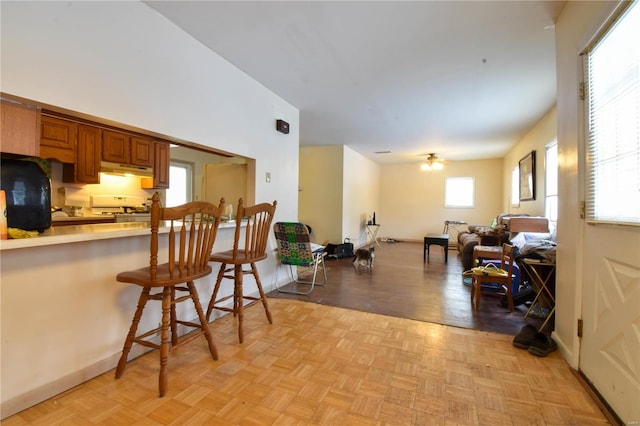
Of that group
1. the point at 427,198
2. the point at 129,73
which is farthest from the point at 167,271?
the point at 427,198

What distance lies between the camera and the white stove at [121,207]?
144 inches

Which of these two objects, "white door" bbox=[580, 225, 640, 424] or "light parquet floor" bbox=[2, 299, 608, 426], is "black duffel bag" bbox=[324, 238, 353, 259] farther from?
"white door" bbox=[580, 225, 640, 424]

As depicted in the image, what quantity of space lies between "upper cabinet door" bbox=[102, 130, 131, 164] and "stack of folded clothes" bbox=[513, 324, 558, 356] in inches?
169

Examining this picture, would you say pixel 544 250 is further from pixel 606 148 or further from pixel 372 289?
pixel 372 289

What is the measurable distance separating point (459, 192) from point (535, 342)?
704 cm

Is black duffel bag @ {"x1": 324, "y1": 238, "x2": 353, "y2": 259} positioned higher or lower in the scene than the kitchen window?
lower

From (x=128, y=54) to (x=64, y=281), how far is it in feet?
4.90

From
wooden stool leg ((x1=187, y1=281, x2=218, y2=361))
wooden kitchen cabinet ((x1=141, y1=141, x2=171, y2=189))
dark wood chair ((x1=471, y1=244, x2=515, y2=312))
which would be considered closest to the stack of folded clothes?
dark wood chair ((x1=471, y1=244, x2=515, y2=312))

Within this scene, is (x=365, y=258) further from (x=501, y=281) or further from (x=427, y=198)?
(x=427, y=198)

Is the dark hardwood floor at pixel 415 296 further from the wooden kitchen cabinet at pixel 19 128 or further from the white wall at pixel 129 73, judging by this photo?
the wooden kitchen cabinet at pixel 19 128

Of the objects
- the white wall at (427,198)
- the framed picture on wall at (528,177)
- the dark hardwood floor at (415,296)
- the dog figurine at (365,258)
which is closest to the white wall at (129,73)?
the dark hardwood floor at (415,296)

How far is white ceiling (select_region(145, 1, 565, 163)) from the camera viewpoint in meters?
1.99

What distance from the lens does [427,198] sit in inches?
341

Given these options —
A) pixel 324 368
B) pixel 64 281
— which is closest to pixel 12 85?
pixel 64 281
